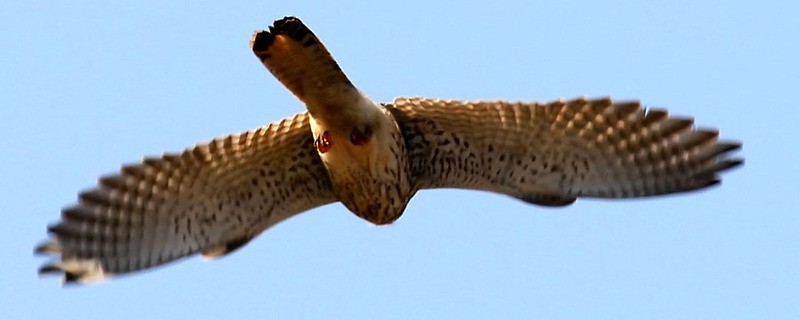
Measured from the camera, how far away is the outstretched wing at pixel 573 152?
1134cm

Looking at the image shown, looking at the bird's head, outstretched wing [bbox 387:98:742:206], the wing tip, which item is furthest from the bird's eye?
the wing tip

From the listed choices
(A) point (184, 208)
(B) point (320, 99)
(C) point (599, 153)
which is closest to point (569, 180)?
(C) point (599, 153)

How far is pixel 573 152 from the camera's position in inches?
454

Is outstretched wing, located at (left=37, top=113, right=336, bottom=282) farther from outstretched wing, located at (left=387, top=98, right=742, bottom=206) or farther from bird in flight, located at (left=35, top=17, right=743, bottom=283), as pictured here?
outstretched wing, located at (left=387, top=98, right=742, bottom=206)

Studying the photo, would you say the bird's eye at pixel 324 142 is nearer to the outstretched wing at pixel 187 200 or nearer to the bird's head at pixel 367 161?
the bird's head at pixel 367 161

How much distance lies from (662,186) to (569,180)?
631 mm

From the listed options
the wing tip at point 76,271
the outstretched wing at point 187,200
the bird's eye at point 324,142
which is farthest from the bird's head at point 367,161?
the wing tip at point 76,271

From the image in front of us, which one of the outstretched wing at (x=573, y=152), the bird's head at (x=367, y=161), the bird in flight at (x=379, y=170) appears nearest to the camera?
the bird's head at (x=367, y=161)

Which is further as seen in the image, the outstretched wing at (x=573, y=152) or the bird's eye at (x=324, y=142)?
the outstretched wing at (x=573, y=152)

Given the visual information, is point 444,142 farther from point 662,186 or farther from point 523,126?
point 662,186

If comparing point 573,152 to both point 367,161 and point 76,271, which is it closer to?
point 367,161

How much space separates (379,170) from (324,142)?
17.2 inches

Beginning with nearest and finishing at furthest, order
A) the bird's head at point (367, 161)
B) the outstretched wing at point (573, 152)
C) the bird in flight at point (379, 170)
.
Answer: the bird's head at point (367, 161), the bird in flight at point (379, 170), the outstretched wing at point (573, 152)

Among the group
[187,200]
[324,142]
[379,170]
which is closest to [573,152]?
[379,170]
